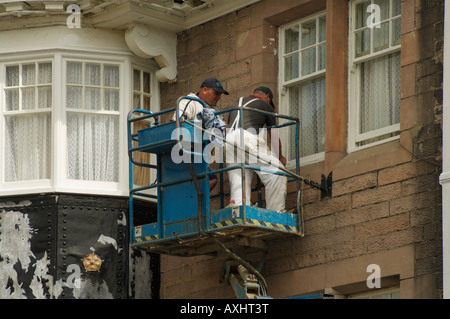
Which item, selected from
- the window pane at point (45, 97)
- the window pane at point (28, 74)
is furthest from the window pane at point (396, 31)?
the window pane at point (28, 74)

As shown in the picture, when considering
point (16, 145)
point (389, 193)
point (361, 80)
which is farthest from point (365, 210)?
point (16, 145)

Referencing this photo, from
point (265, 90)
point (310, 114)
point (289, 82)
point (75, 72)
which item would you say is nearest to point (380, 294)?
point (310, 114)

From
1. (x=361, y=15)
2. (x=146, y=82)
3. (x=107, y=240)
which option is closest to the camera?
(x=361, y=15)

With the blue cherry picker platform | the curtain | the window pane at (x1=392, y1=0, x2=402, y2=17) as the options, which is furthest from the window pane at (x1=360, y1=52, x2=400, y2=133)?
the curtain

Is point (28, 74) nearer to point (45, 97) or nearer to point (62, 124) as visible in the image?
point (45, 97)

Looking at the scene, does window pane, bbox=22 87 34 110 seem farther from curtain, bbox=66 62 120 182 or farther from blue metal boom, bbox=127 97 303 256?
blue metal boom, bbox=127 97 303 256

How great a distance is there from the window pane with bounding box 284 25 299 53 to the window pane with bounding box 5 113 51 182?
3.47m

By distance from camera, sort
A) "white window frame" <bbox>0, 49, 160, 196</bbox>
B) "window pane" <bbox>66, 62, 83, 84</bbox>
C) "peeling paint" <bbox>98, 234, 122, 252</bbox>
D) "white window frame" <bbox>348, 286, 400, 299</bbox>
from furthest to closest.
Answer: "window pane" <bbox>66, 62, 83, 84</bbox>, "white window frame" <bbox>0, 49, 160, 196</bbox>, "peeling paint" <bbox>98, 234, 122, 252</bbox>, "white window frame" <bbox>348, 286, 400, 299</bbox>

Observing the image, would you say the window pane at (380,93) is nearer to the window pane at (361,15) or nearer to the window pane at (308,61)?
the window pane at (361,15)

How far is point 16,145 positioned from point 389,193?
5793 mm

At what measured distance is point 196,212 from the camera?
58.0 feet

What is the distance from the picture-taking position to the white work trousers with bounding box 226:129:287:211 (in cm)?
1781

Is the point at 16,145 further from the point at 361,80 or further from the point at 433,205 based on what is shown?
the point at 433,205

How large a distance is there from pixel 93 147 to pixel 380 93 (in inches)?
173
